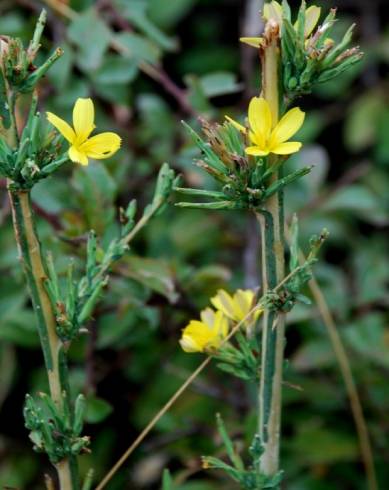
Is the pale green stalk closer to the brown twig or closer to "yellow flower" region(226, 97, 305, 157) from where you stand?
"yellow flower" region(226, 97, 305, 157)

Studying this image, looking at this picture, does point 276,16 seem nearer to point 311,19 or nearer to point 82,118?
point 311,19

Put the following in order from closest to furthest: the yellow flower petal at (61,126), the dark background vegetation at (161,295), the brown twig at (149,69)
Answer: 1. the yellow flower petal at (61,126)
2. the dark background vegetation at (161,295)
3. the brown twig at (149,69)

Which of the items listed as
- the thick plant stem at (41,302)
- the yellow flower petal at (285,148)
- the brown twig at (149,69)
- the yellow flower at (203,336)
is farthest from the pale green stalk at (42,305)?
the brown twig at (149,69)

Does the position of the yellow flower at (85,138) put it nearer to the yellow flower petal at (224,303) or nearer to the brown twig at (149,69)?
the yellow flower petal at (224,303)

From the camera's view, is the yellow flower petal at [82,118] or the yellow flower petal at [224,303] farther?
the yellow flower petal at [224,303]

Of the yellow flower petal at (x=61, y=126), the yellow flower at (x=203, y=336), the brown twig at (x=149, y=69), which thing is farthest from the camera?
the brown twig at (x=149, y=69)

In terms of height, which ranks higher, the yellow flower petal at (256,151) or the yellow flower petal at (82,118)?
the yellow flower petal at (82,118)

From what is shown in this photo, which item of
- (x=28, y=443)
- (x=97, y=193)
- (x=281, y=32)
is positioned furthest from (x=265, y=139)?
(x=28, y=443)

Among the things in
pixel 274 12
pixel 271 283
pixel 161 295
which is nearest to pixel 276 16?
pixel 274 12
